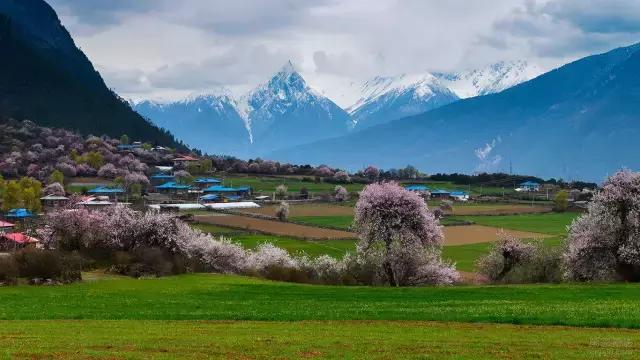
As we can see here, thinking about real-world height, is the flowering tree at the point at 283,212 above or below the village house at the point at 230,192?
below

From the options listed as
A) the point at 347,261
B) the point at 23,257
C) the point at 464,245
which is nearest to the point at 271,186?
the point at 464,245

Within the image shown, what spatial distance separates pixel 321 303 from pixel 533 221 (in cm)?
10087

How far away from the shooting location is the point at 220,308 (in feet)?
118

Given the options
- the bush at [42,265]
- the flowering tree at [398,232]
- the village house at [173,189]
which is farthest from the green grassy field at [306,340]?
the village house at [173,189]

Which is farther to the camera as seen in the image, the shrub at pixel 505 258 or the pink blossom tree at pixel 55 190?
the pink blossom tree at pixel 55 190

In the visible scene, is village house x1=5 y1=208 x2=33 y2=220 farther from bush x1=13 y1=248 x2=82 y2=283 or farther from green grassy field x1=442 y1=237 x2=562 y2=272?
bush x1=13 y1=248 x2=82 y2=283

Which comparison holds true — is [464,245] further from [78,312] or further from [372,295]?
[78,312]

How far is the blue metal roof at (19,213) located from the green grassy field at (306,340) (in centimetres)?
9808

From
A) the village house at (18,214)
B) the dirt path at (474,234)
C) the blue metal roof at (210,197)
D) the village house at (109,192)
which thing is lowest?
the dirt path at (474,234)

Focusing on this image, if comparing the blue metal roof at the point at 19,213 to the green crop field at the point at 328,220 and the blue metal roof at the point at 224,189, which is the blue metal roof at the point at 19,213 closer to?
the green crop field at the point at 328,220

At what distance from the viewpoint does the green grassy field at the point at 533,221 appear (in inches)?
4633

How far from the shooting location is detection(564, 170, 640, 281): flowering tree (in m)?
53.9

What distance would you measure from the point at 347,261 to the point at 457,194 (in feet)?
423

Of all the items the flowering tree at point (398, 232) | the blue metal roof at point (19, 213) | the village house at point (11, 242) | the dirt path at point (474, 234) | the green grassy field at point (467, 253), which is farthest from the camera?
the blue metal roof at point (19, 213)
